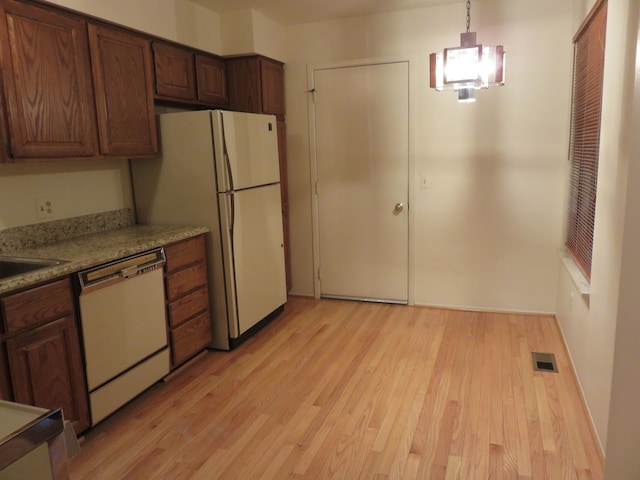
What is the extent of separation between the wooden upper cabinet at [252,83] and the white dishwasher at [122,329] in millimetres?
1720

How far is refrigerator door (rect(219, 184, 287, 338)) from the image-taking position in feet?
10.8

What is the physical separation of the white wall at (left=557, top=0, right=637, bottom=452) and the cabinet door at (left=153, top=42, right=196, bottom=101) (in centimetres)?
261

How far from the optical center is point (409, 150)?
4.02 metres

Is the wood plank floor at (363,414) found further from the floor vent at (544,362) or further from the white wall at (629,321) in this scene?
the white wall at (629,321)

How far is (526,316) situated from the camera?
389 cm

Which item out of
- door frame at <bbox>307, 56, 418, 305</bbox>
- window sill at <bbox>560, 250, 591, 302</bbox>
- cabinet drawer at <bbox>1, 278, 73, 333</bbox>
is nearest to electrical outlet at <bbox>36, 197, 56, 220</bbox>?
cabinet drawer at <bbox>1, 278, 73, 333</bbox>

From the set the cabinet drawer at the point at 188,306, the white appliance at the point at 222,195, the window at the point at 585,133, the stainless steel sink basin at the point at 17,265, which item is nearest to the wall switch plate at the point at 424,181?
the window at the point at 585,133

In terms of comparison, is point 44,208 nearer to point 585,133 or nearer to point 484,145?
point 484,145

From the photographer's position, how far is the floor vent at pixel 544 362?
299 cm

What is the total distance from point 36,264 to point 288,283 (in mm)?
2465

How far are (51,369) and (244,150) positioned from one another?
183 centimetres

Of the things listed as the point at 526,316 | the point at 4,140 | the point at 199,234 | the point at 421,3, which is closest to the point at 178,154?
the point at 199,234

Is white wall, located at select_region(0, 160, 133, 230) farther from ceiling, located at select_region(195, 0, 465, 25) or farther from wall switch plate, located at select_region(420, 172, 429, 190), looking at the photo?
wall switch plate, located at select_region(420, 172, 429, 190)

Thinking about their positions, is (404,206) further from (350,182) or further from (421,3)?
(421,3)
